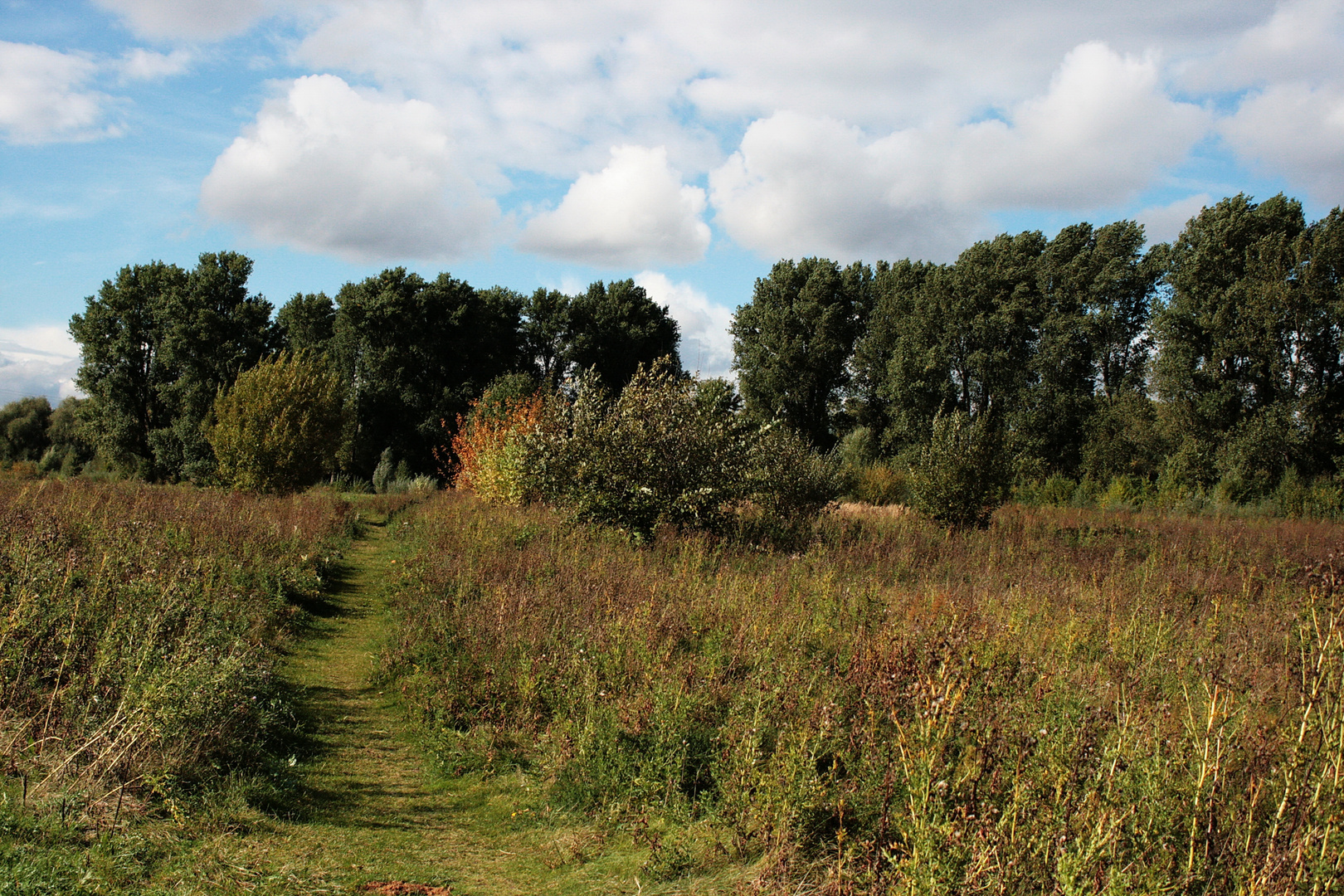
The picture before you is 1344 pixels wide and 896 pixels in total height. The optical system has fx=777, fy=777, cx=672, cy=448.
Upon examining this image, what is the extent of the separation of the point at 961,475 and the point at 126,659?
13.7 meters

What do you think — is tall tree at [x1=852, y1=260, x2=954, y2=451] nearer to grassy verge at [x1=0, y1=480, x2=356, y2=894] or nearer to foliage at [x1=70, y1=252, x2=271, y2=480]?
foliage at [x1=70, y1=252, x2=271, y2=480]

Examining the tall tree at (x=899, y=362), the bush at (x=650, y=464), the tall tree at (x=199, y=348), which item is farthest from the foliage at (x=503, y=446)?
the tall tree at (x=899, y=362)

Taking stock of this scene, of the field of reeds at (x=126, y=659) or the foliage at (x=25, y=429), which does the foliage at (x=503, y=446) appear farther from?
the foliage at (x=25, y=429)

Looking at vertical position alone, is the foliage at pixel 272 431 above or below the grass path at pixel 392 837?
above

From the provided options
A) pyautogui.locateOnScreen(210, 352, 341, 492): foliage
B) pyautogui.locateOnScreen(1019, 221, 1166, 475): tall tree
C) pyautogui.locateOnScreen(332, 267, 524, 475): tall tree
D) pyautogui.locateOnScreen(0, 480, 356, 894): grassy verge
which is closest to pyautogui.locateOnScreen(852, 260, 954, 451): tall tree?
pyautogui.locateOnScreen(1019, 221, 1166, 475): tall tree

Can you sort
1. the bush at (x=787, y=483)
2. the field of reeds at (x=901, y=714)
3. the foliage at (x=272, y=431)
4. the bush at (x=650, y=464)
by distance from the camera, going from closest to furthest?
the field of reeds at (x=901, y=714) < the bush at (x=650, y=464) < the bush at (x=787, y=483) < the foliage at (x=272, y=431)

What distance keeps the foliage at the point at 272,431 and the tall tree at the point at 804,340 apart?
24.0 meters

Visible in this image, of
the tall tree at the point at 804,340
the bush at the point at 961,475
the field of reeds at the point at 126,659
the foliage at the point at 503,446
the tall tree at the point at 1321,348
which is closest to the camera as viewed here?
the field of reeds at the point at 126,659

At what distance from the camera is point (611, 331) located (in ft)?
139

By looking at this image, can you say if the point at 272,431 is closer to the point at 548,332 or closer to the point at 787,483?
the point at 787,483

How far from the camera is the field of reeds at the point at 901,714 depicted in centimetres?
323

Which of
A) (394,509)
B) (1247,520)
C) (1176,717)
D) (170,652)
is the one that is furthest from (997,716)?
(1247,520)

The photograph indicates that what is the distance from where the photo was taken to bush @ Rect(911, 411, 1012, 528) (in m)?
15.3

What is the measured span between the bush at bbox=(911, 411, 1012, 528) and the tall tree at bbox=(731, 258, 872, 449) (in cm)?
2476
